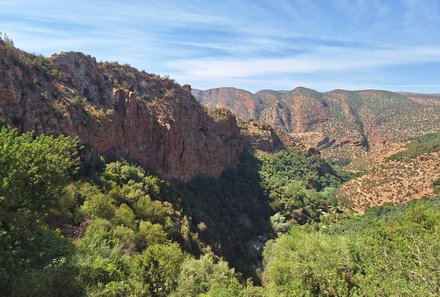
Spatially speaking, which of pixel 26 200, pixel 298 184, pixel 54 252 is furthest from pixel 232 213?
pixel 26 200

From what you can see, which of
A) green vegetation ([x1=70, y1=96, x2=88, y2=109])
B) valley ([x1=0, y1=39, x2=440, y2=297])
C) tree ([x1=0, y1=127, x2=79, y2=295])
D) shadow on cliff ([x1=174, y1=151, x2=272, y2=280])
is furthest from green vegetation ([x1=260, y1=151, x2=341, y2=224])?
tree ([x1=0, y1=127, x2=79, y2=295])

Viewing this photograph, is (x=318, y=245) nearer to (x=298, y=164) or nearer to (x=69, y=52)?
(x=69, y=52)

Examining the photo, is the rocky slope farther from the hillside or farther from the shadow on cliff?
the shadow on cliff

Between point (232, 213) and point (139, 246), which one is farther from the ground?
point (139, 246)

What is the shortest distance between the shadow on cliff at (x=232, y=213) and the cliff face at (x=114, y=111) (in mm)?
4495

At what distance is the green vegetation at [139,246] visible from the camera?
18578mm

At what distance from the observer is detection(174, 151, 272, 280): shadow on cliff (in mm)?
54938

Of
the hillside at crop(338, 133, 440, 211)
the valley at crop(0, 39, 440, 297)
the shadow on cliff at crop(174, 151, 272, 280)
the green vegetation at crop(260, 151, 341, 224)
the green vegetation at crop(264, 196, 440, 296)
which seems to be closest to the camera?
the green vegetation at crop(264, 196, 440, 296)

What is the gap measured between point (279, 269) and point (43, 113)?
35089 mm

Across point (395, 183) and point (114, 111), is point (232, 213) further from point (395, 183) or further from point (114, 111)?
point (395, 183)

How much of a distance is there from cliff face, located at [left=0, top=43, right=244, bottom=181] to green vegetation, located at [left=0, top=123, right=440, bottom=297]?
6.61 m

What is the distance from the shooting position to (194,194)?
7044 cm

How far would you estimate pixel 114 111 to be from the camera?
58500 mm

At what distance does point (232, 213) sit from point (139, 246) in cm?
4304
